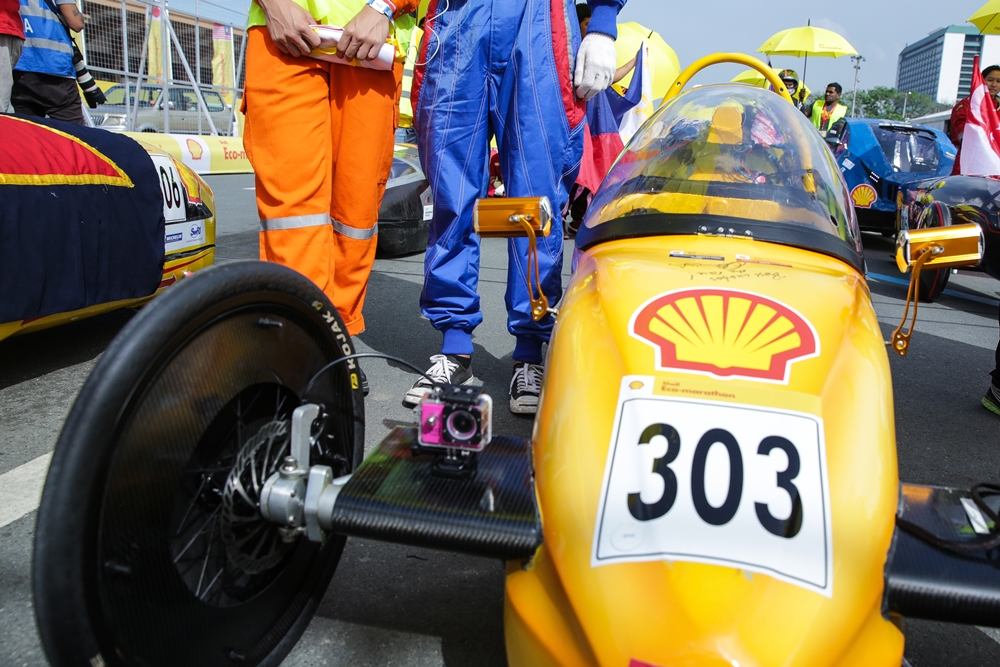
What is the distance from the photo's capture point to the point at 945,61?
2388 inches

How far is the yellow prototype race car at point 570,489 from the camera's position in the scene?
1094 mm

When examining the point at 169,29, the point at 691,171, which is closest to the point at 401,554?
the point at 691,171

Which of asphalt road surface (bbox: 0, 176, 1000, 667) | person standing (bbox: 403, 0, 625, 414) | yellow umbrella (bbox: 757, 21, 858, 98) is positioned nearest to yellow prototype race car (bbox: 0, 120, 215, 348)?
asphalt road surface (bbox: 0, 176, 1000, 667)

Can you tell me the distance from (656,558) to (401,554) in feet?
3.31

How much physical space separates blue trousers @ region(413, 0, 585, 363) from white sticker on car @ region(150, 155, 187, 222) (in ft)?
3.99

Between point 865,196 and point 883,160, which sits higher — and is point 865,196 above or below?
below

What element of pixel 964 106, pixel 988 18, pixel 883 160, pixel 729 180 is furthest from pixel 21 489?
pixel 988 18

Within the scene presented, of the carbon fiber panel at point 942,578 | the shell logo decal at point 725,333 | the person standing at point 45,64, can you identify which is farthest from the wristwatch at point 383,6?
the person standing at point 45,64

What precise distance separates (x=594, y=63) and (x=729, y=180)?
1.04 metres

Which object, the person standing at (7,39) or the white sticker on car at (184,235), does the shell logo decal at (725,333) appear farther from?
the person standing at (7,39)

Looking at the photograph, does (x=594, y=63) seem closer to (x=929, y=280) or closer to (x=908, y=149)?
(x=929, y=280)

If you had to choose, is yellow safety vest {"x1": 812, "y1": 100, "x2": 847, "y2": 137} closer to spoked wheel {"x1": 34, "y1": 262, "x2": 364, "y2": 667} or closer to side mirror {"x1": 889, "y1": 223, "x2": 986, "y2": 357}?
side mirror {"x1": 889, "y1": 223, "x2": 986, "y2": 357}

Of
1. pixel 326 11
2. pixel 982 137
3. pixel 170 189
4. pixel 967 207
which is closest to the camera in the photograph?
pixel 326 11

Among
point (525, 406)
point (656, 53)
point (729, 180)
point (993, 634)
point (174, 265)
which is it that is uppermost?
point (656, 53)
